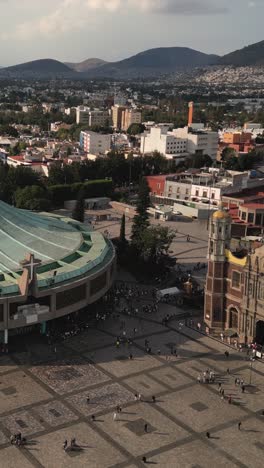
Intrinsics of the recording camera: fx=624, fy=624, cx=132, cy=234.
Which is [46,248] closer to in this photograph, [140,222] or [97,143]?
[140,222]

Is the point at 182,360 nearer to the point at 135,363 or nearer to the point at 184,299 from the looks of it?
the point at 135,363

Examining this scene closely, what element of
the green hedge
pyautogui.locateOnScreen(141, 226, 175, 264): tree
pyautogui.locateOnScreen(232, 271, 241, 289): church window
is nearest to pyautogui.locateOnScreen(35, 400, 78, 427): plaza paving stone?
pyautogui.locateOnScreen(232, 271, 241, 289): church window

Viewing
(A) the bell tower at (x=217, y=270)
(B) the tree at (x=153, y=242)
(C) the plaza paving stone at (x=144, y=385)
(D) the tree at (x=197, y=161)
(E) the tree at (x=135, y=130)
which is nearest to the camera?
(C) the plaza paving stone at (x=144, y=385)

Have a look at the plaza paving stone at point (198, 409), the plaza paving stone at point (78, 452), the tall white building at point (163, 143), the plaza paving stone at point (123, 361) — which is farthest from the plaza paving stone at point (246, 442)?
the tall white building at point (163, 143)

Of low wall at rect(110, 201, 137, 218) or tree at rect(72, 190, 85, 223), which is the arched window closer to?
tree at rect(72, 190, 85, 223)

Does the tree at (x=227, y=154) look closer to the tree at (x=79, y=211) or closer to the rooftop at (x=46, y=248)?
the tree at (x=79, y=211)

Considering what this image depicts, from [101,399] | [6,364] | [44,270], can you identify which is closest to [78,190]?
[44,270]
